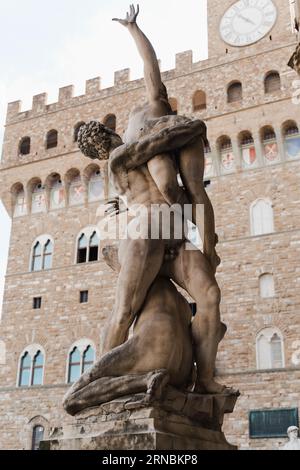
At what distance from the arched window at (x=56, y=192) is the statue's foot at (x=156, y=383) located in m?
18.2

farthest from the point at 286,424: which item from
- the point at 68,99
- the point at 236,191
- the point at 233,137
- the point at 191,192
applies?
the point at 68,99

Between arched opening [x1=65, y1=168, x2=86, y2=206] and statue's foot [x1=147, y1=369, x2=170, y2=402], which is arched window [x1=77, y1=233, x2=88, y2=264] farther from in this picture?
statue's foot [x1=147, y1=369, x2=170, y2=402]

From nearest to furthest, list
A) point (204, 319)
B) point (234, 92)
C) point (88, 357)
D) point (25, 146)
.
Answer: point (204, 319) → point (88, 357) → point (234, 92) → point (25, 146)

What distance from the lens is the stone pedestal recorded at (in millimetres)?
2547

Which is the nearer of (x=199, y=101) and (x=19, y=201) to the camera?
(x=199, y=101)

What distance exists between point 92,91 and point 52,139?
239 cm

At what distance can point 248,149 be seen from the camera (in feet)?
60.3

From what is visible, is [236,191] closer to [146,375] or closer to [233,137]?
[233,137]

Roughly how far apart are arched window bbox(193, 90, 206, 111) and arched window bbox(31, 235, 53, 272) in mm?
7029

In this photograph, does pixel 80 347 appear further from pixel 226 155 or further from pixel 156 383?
pixel 156 383

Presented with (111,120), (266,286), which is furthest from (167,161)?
(111,120)

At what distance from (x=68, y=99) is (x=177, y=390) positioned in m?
20.4

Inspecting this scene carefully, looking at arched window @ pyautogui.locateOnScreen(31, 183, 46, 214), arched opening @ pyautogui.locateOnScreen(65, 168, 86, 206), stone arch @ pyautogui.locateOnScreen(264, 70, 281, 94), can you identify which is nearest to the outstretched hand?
stone arch @ pyautogui.locateOnScreen(264, 70, 281, 94)

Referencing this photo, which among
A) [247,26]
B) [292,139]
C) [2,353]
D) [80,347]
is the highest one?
[247,26]
